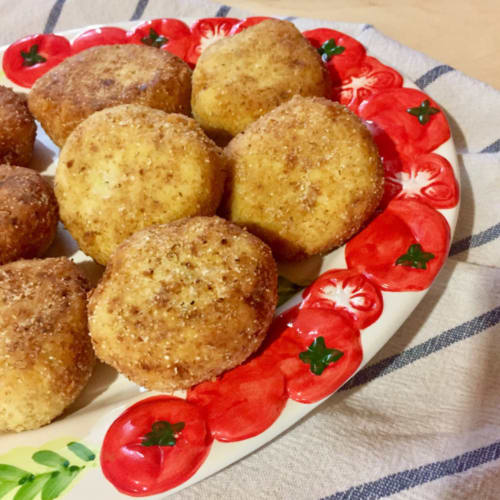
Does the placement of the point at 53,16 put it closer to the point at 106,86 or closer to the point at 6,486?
the point at 106,86

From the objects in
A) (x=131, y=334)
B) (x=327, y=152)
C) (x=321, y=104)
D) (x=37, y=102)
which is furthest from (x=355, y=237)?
(x=37, y=102)

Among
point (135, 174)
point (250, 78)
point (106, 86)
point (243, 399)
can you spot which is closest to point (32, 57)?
point (106, 86)

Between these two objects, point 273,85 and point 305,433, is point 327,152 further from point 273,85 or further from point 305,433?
point 305,433

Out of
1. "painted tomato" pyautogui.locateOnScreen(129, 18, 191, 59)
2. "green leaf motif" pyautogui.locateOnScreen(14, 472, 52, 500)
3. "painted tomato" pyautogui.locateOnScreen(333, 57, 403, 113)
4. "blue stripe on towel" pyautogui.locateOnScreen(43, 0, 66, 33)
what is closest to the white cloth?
"green leaf motif" pyautogui.locateOnScreen(14, 472, 52, 500)

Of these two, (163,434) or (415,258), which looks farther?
(415,258)

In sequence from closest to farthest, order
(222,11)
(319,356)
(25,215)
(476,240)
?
(319,356), (25,215), (476,240), (222,11)

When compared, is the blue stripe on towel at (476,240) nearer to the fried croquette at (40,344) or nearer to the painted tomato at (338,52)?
the painted tomato at (338,52)

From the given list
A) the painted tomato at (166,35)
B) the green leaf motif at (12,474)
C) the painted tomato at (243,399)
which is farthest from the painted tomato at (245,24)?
the green leaf motif at (12,474)
